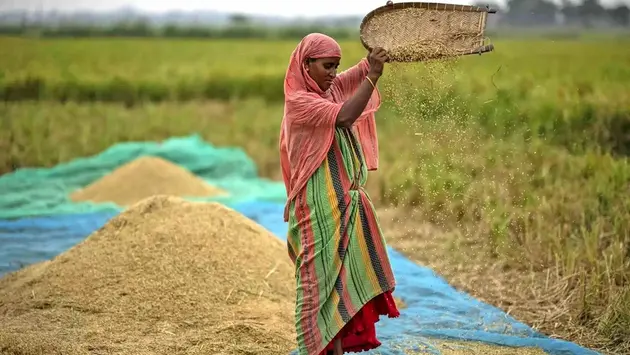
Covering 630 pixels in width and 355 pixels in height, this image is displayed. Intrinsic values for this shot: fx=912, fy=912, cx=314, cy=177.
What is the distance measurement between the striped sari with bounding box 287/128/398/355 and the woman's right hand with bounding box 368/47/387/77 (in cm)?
26

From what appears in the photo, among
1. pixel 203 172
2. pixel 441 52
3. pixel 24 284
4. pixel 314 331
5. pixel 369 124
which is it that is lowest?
pixel 203 172

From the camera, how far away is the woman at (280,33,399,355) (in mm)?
3115

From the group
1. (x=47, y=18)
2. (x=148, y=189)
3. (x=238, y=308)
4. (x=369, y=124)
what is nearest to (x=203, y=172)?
(x=148, y=189)

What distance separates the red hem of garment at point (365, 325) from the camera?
3.21 m

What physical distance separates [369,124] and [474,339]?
47.2 inches

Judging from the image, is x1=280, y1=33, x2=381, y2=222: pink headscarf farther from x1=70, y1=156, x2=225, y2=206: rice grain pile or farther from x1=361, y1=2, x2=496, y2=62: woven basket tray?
x1=70, y1=156, x2=225, y2=206: rice grain pile

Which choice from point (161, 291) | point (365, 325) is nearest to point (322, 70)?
point (365, 325)

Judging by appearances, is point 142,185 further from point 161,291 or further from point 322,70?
point 322,70

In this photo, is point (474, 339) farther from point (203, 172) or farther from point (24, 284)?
point (203, 172)

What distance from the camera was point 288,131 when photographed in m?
3.17

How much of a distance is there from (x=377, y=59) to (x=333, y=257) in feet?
2.28

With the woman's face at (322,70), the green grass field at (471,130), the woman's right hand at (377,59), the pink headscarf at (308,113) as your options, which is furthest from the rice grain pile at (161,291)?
the woman's right hand at (377,59)

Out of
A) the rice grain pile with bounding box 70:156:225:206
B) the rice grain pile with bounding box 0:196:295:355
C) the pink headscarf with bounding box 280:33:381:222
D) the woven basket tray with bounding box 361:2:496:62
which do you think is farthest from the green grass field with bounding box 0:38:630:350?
the rice grain pile with bounding box 70:156:225:206

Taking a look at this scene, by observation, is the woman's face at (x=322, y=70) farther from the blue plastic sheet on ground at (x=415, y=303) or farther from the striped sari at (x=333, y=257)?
the blue plastic sheet on ground at (x=415, y=303)
